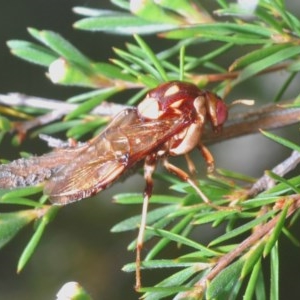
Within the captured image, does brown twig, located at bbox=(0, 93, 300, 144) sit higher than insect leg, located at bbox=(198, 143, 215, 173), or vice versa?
brown twig, located at bbox=(0, 93, 300, 144)

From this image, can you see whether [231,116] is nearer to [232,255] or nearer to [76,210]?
[232,255]

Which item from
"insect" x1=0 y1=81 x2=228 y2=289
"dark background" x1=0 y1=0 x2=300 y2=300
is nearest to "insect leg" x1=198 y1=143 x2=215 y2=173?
"insect" x1=0 y1=81 x2=228 y2=289

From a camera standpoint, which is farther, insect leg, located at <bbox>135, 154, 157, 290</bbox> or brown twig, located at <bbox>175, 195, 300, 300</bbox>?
insect leg, located at <bbox>135, 154, 157, 290</bbox>

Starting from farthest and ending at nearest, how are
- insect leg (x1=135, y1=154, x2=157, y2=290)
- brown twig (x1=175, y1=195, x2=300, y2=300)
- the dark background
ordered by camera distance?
the dark background → insect leg (x1=135, y1=154, x2=157, y2=290) → brown twig (x1=175, y1=195, x2=300, y2=300)

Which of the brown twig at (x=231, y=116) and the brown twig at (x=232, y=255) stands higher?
the brown twig at (x=231, y=116)

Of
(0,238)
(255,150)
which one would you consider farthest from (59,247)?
(0,238)

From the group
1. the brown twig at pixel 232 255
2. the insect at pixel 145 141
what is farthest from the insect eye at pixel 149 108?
the brown twig at pixel 232 255

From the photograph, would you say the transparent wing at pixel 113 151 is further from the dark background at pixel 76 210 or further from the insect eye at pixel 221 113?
the dark background at pixel 76 210

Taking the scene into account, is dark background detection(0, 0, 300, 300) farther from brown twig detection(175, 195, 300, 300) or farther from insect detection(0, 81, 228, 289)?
brown twig detection(175, 195, 300, 300)
